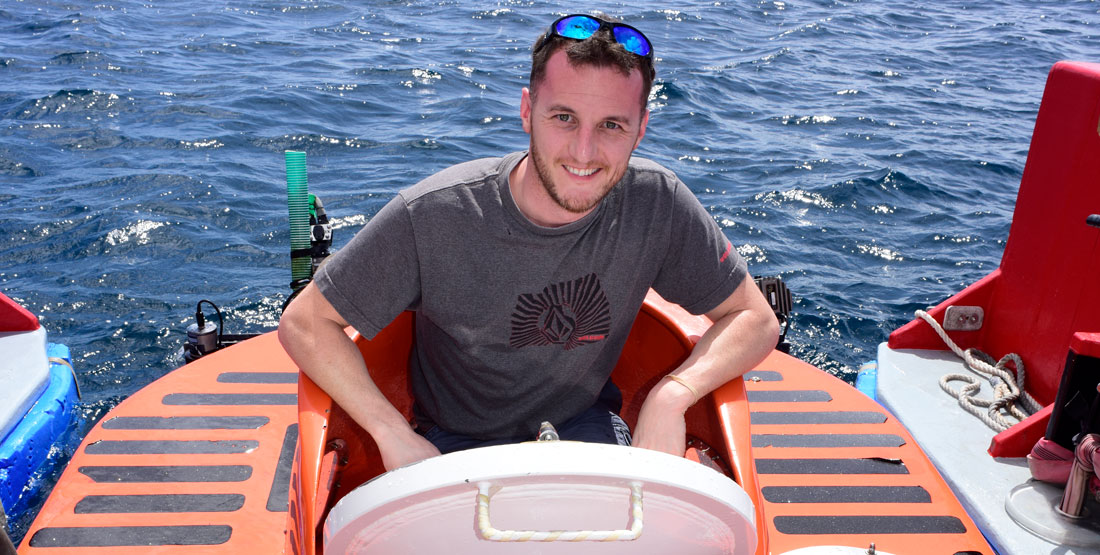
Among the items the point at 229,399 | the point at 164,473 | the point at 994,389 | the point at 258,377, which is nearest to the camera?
the point at 164,473

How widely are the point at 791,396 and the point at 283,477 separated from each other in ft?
5.49

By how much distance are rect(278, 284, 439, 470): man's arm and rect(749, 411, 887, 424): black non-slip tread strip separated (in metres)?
1.42

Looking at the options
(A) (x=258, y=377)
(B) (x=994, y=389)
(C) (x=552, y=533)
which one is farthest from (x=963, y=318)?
(C) (x=552, y=533)

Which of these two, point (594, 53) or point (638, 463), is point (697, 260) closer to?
point (594, 53)

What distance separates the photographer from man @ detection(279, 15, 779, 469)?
6.01ft

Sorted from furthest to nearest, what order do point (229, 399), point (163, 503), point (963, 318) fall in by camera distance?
point (963, 318)
point (229, 399)
point (163, 503)

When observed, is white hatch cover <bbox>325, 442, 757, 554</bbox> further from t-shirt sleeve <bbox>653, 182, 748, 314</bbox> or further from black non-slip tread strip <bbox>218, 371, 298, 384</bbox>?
black non-slip tread strip <bbox>218, 371, 298, 384</bbox>

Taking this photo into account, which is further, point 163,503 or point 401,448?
point 163,503

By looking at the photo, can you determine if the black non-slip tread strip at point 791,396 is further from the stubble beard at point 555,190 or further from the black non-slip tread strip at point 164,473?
the black non-slip tread strip at point 164,473

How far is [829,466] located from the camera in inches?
103

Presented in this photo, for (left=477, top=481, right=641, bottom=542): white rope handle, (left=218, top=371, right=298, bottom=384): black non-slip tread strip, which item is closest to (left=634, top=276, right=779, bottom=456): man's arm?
(left=477, top=481, right=641, bottom=542): white rope handle

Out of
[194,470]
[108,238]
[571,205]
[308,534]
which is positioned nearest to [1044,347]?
[571,205]

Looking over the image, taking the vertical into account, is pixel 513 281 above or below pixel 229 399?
above

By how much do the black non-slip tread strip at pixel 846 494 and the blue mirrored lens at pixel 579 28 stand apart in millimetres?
1408
